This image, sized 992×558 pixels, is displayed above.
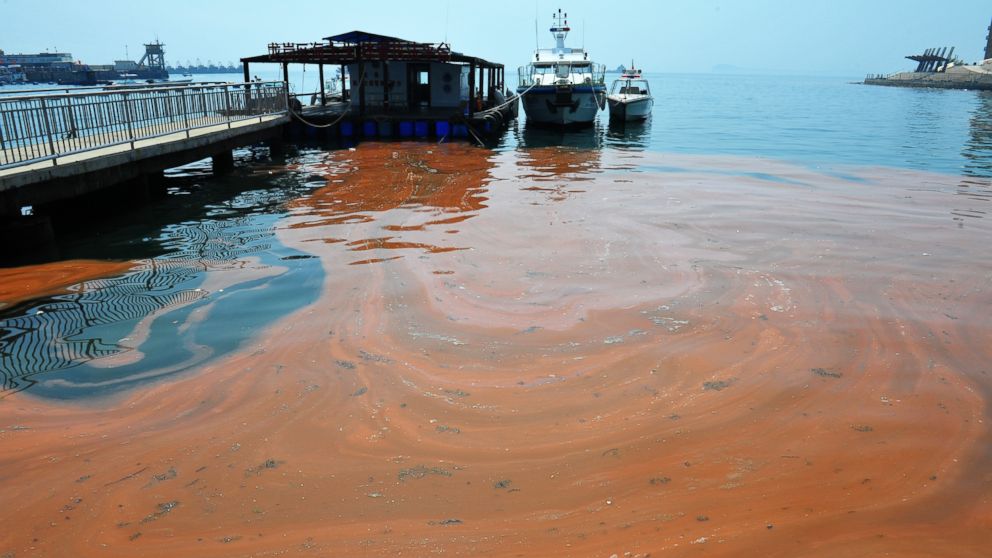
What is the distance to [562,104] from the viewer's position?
34094 millimetres

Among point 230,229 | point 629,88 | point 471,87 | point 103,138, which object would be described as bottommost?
point 230,229

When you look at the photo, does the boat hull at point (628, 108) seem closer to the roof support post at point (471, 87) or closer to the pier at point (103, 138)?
the roof support post at point (471, 87)

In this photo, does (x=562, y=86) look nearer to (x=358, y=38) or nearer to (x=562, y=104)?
(x=562, y=104)

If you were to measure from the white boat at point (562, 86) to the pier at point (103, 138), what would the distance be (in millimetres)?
18258

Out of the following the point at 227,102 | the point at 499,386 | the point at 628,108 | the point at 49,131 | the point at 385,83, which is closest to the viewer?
the point at 499,386

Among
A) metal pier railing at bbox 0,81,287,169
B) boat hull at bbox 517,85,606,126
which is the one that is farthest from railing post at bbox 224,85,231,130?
boat hull at bbox 517,85,606,126

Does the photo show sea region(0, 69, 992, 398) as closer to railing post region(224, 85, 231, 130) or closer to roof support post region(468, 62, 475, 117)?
railing post region(224, 85, 231, 130)

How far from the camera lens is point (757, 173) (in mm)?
20234

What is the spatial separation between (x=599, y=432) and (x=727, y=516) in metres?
1.27

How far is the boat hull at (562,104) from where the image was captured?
112 ft

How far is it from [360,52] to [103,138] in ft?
53.6

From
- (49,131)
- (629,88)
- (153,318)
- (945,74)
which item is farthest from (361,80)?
(945,74)

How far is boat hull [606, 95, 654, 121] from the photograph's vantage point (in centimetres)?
3984

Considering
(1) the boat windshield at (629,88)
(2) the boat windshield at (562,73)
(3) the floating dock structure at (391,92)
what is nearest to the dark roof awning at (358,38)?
(3) the floating dock structure at (391,92)
